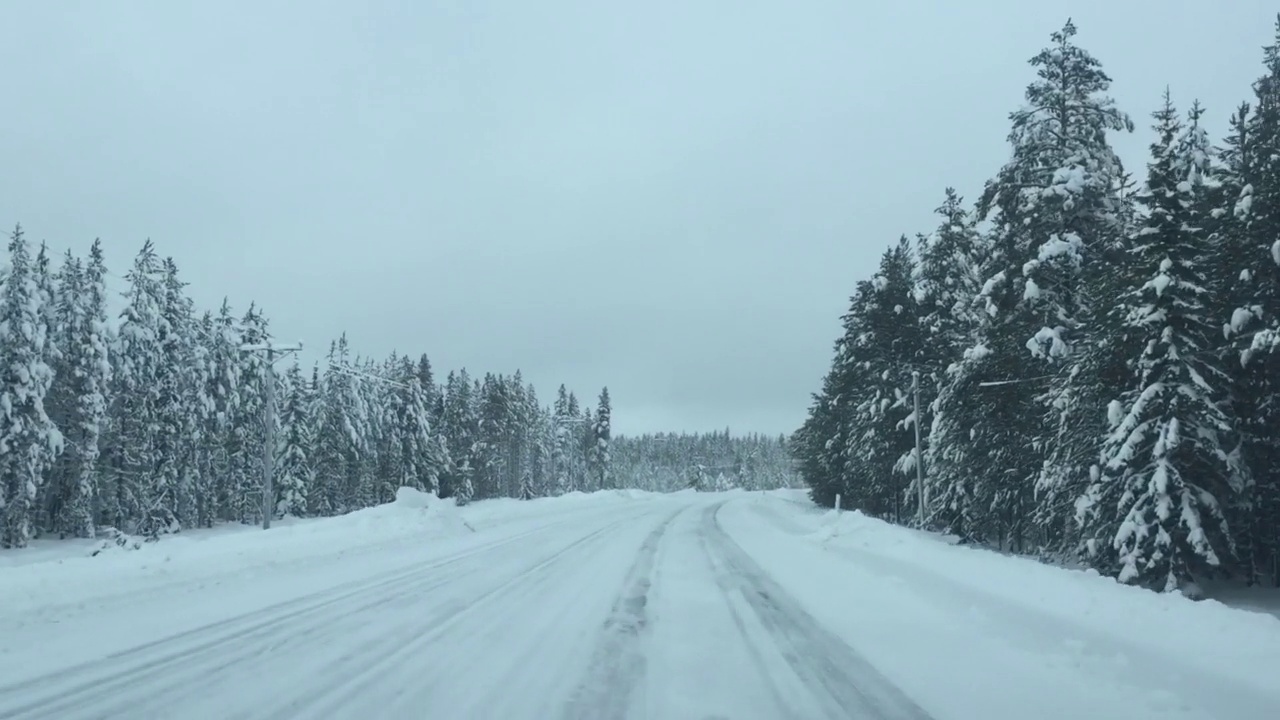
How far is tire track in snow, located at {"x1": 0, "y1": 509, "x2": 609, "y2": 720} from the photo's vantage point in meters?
5.72

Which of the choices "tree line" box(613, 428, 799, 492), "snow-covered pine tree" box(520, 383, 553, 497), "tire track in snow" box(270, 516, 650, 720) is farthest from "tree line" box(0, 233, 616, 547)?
"tree line" box(613, 428, 799, 492)

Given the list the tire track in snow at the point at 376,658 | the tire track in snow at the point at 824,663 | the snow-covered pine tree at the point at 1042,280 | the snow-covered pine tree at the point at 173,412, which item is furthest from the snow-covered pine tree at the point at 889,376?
the snow-covered pine tree at the point at 173,412

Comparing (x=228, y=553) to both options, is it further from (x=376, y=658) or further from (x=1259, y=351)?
(x=1259, y=351)

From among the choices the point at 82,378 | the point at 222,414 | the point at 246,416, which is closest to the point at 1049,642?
the point at 82,378

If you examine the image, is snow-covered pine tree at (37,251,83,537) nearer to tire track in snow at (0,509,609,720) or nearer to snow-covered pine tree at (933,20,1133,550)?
tire track in snow at (0,509,609,720)

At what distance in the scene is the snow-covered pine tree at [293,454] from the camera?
195ft

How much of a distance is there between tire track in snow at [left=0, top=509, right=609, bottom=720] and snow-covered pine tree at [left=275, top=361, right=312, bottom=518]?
2099 inches

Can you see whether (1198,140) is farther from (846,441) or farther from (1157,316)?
(846,441)

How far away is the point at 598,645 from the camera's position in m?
8.09

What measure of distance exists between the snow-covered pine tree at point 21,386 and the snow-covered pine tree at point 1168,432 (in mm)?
42370

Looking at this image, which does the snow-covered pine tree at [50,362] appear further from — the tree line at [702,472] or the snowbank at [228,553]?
the tree line at [702,472]

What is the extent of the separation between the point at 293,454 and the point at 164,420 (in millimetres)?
15749

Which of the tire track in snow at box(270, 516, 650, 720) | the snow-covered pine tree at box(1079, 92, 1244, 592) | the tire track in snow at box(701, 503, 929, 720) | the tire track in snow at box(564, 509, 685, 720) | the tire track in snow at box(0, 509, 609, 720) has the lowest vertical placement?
the tire track in snow at box(564, 509, 685, 720)

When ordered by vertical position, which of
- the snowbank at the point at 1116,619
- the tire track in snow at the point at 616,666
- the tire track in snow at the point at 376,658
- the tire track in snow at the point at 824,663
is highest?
the snowbank at the point at 1116,619
